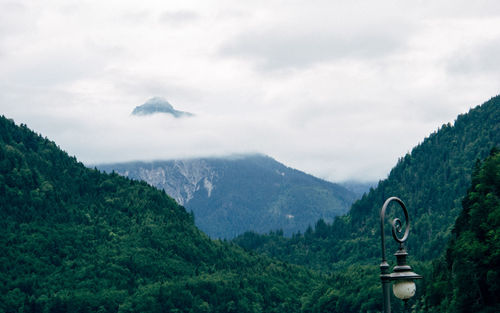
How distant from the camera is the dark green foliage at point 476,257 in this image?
130000 millimetres

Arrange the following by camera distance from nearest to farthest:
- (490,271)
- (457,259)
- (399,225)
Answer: (399,225), (490,271), (457,259)

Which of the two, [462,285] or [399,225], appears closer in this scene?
[399,225]

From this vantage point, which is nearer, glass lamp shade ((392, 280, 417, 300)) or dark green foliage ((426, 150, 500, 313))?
glass lamp shade ((392, 280, 417, 300))

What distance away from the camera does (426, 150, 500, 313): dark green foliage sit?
13000 cm

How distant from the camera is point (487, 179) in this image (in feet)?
506

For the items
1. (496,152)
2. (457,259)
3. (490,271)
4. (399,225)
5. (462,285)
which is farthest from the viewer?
(496,152)

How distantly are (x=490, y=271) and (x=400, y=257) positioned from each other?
320 feet

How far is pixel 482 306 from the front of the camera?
132875 millimetres

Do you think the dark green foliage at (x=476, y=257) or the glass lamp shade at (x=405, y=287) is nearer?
the glass lamp shade at (x=405, y=287)

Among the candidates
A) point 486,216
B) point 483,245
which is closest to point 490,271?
point 483,245

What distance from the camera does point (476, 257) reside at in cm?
13475

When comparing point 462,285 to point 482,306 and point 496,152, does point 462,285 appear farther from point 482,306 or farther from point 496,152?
point 496,152

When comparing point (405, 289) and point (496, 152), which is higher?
point (496, 152)

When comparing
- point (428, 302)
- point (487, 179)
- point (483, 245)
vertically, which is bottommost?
point (428, 302)
